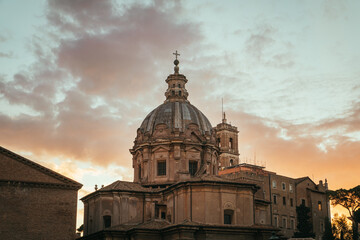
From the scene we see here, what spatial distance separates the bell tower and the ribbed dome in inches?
1739

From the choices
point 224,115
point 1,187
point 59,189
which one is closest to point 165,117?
point 59,189

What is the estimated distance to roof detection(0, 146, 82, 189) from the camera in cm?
4509

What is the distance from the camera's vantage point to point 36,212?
45219 millimetres

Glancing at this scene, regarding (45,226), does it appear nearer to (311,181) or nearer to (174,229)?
(174,229)

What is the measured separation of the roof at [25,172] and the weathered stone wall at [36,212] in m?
0.51

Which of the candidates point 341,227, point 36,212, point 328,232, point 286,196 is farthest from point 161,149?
point 341,227

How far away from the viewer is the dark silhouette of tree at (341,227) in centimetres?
8044

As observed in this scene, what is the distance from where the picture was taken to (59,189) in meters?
46.6

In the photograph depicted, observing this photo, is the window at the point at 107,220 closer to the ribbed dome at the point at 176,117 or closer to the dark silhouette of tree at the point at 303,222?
the ribbed dome at the point at 176,117

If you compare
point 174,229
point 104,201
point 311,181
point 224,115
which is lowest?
point 174,229

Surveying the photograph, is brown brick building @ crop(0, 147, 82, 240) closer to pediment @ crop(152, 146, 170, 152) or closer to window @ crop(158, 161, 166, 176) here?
window @ crop(158, 161, 166, 176)

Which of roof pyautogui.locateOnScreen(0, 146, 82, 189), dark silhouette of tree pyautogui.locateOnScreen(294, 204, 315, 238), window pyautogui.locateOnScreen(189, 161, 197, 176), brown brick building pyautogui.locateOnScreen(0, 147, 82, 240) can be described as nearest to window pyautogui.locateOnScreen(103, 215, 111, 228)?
brown brick building pyautogui.locateOnScreen(0, 147, 82, 240)

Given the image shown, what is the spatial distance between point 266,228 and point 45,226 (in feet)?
61.7

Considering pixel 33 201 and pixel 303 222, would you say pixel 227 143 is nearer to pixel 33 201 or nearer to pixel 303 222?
pixel 303 222
